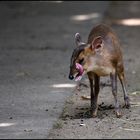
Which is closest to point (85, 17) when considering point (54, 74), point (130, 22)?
point (130, 22)

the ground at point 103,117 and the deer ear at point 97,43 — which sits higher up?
the deer ear at point 97,43

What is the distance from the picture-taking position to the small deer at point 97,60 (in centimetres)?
819

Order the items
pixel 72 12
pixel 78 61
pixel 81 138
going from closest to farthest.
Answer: pixel 81 138 < pixel 78 61 < pixel 72 12

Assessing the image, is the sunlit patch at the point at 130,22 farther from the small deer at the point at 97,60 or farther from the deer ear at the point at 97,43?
the deer ear at the point at 97,43

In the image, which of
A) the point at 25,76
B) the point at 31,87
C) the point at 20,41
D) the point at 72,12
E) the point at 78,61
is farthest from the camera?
the point at 72,12

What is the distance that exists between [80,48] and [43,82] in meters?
2.36

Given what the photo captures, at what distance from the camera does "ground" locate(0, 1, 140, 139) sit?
7.93m

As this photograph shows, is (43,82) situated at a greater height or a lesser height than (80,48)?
lesser

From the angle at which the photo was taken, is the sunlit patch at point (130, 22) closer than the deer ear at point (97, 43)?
No

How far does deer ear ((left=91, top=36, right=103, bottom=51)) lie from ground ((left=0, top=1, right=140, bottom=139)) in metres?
0.90

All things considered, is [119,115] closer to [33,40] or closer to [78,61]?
[78,61]

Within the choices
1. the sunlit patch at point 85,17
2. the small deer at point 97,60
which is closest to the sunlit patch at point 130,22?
the sunlit patch at point 85,17

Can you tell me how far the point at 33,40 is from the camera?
1390 centimetres

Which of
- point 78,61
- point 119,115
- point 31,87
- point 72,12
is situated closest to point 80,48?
point 78,61
